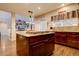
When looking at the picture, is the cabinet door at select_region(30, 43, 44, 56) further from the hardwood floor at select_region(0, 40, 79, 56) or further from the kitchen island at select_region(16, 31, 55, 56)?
the hardwood floor at select_region(0, 40, 79, 56)

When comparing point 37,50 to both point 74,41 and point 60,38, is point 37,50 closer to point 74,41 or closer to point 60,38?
point 60,38

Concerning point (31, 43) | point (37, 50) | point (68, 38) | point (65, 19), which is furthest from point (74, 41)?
point (31, 43)

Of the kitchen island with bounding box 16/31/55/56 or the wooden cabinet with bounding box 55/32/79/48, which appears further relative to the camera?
the wooden cabinet with bounding box 55/32/79/48

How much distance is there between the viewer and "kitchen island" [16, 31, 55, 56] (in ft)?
6.48

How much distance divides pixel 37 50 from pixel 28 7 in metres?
0.91

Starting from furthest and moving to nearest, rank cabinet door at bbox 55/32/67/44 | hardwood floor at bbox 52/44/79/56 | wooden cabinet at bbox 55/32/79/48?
1. cabinet door at bbox 55/32/67/44
2. wooden cabinet at bbox 55/32/79/48
3. hardwood floor at bbox 52/44/79/56

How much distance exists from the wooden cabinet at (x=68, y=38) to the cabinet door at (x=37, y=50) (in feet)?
1.36

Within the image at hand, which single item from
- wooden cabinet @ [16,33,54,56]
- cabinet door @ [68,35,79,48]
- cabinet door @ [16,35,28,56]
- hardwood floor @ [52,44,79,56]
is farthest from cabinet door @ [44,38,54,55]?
cabinet door @ [16,35,28,56]

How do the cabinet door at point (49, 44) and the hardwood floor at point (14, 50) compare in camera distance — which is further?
the cabinet door at point (49, 44)

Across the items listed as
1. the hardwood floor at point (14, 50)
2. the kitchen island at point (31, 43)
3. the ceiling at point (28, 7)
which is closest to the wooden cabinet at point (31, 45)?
the kitchen island at point (31, 43)

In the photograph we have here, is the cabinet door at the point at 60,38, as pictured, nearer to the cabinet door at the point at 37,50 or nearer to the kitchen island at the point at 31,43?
the kitchen island at the point at 31,43

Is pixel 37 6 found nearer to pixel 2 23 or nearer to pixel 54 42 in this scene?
pixel 2 23

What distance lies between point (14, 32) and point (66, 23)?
1095 millimetres

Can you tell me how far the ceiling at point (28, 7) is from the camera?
196 centimetres
